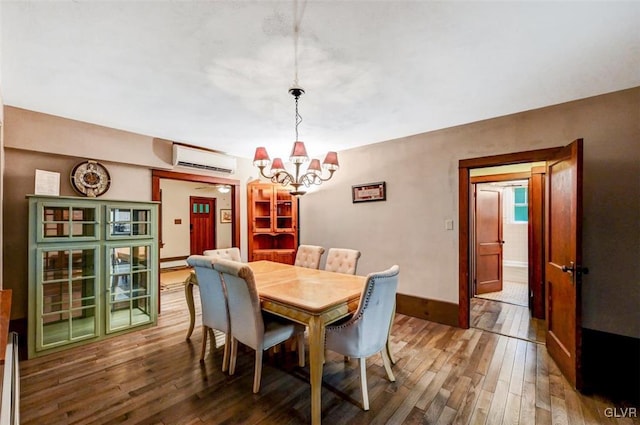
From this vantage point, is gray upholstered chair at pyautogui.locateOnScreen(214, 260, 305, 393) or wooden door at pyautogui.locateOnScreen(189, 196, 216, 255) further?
wooden door at pyautogui.locateOnScreen(189, 196, 216, 255)

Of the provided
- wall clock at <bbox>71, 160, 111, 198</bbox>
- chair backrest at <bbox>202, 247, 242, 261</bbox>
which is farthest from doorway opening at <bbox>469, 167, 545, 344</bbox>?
wall clock at <bbox>71, 160, 111, 198</bbox>

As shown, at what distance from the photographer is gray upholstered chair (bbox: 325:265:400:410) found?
1877mm

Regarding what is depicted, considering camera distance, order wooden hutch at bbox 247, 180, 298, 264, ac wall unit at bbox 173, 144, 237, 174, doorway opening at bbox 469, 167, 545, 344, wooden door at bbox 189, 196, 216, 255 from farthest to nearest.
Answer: wooden door at bbox 189, 196, 216, 255 < wooden hutch at bbox 247, 180, 298, 264 < ac wall unit at bbox 173, 144, 237, 174 < doorway opening at bbox 469, 167, 545, 344

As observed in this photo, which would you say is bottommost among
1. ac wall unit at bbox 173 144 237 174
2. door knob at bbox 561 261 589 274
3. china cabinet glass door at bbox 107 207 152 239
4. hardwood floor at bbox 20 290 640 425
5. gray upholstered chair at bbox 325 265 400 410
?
hardwood floor at bbox 20 290 640 425

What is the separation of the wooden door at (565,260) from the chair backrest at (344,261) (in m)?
1.79

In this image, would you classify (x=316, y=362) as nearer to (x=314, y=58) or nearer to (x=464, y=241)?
(x=314, y=58)

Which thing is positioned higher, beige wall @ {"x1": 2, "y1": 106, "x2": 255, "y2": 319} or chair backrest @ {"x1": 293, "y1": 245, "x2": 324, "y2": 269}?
beige wall @ {"x1": 2, "y1": 106, "x2": 255, "y2": 319}

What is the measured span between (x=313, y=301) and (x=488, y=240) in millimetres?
4050

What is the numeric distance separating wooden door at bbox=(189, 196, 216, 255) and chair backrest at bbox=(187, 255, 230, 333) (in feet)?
17.6

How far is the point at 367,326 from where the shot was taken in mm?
1940

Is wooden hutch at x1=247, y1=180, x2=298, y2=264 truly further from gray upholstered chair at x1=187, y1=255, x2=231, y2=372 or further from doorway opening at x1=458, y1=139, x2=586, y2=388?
doorway opening at x1=458, y1=139, x2=586, y2=388

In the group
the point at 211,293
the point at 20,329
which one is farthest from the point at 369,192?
the point at 20,329

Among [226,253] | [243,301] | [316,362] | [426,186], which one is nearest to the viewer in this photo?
[316,362]

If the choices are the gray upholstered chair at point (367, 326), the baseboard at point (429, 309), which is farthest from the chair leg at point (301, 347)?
the baseboard at point (429, 309)
